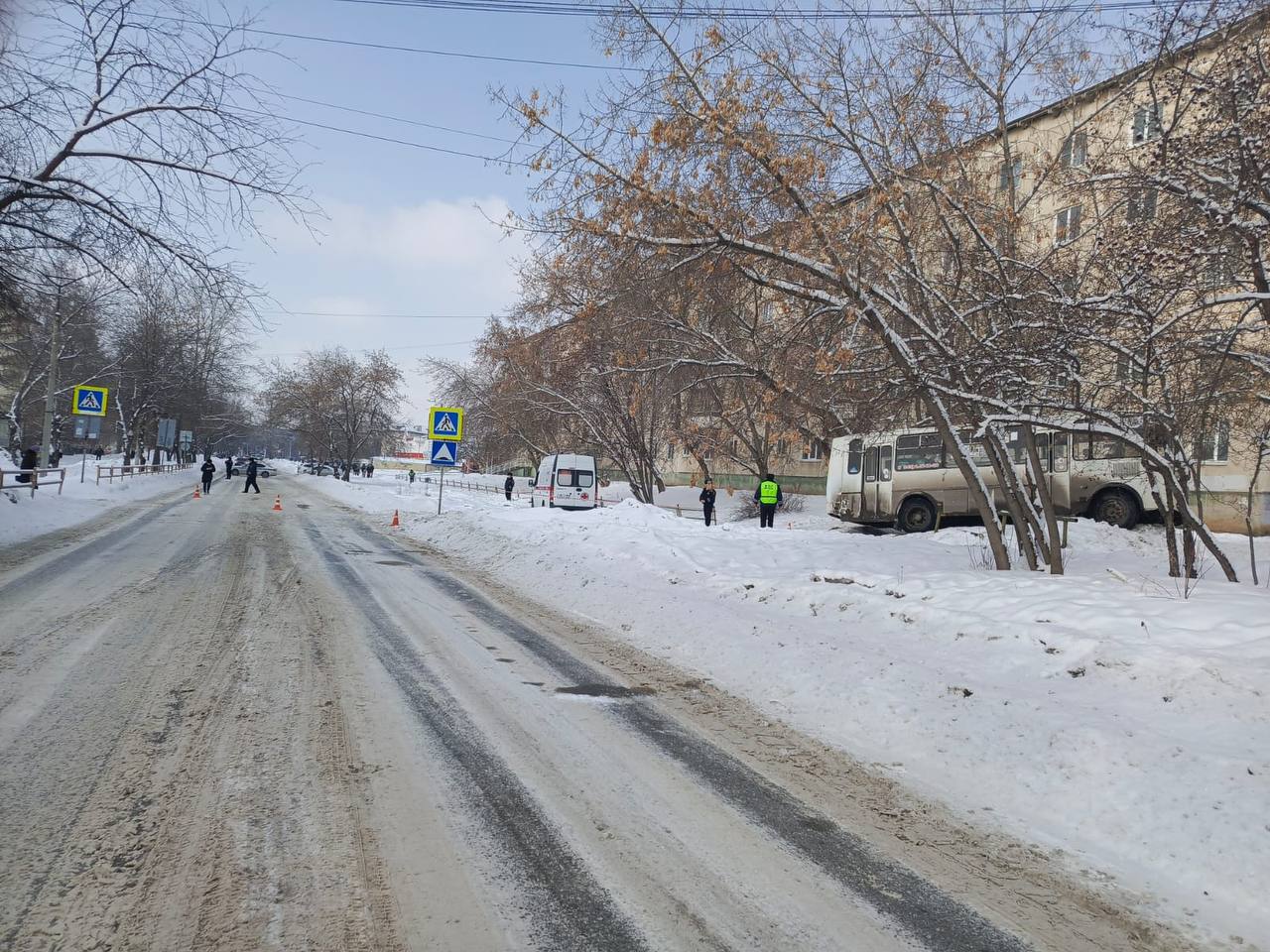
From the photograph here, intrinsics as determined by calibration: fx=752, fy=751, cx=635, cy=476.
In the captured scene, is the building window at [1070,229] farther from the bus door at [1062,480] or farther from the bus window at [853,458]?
the bus window at [853,458]

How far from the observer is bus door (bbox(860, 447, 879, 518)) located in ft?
74.4

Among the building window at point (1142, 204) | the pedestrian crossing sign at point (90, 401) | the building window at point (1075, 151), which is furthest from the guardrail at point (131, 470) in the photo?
the building window at point (1142, 204)

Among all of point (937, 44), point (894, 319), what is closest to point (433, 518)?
A: point (894, 319)

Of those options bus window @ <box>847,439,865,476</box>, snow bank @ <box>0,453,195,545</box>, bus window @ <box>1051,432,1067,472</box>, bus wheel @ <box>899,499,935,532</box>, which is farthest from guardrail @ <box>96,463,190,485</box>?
bus window @ <box>1051,432,1067,472</box>

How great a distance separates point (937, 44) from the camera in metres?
10.1

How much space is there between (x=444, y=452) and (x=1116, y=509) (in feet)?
57.1

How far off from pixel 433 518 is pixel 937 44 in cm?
1653

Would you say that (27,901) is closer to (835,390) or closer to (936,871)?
(936,871)

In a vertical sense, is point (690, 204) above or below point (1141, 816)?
above

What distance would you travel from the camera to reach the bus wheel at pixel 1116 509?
61.4ft

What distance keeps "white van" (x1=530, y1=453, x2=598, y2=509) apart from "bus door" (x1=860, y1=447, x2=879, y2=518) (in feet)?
32.7

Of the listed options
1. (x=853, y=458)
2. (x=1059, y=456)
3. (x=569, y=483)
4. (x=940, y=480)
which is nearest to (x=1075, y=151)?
(x=1059, y=456)

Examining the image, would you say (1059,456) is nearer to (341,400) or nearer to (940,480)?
(940,480)

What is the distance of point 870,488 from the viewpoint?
22844 millimetres
